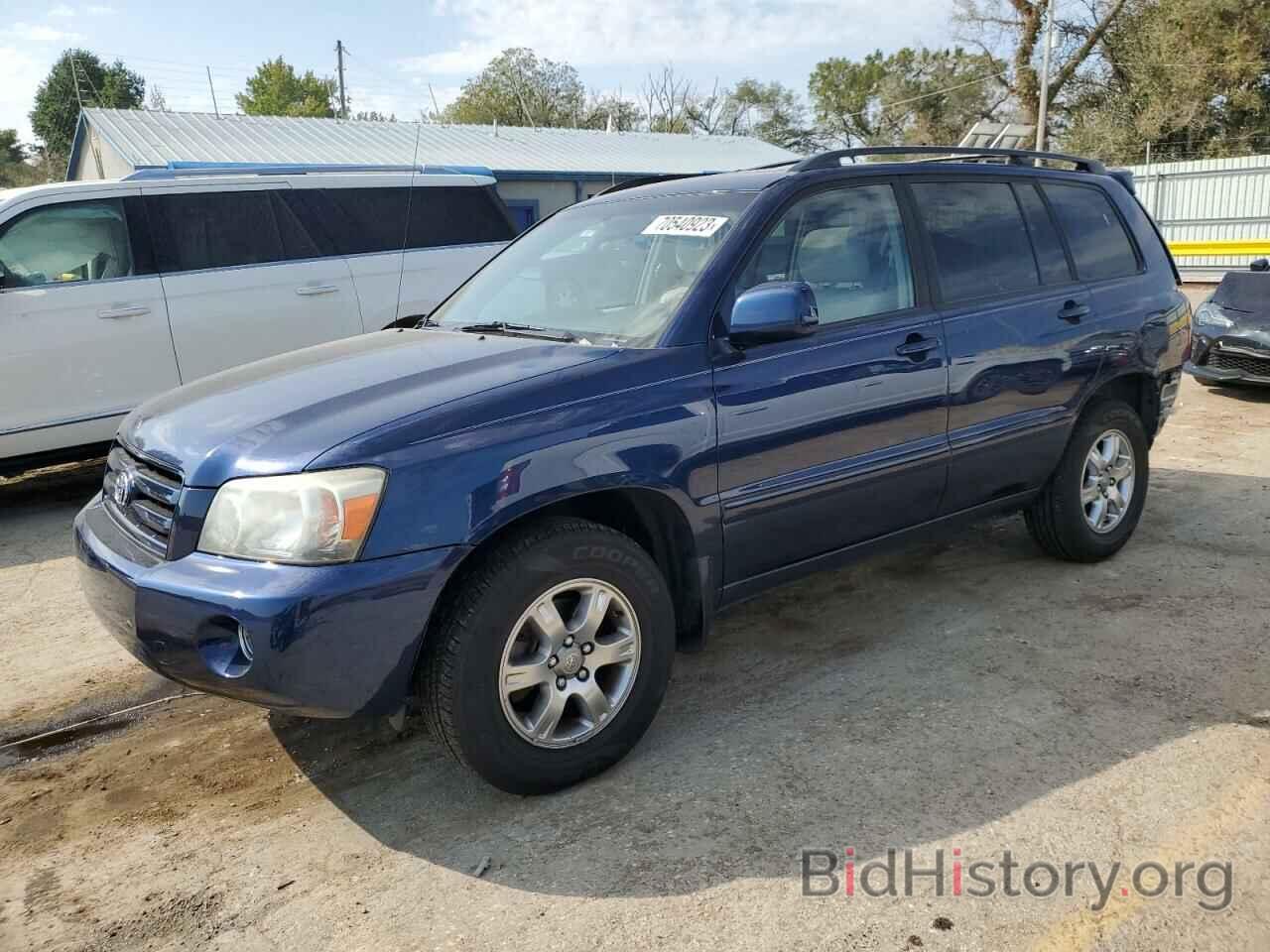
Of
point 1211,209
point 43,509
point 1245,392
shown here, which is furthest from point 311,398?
point 1211,209

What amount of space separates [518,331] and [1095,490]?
2807mm

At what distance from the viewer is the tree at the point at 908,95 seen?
4869 cm

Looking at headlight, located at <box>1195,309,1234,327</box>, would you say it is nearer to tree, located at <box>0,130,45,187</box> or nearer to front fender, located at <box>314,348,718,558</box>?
front fender, located at <box>314,348,718,558</box>

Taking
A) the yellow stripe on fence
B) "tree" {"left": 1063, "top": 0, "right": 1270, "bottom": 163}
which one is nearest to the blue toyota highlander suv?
the yellow stripe on fence

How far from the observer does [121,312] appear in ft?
21.6

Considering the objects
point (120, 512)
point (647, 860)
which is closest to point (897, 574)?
point (647, 860)

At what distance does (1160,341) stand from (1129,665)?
6.10 ft

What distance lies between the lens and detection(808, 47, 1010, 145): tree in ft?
160

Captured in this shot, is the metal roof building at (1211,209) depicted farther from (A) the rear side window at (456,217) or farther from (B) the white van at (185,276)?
(B) the white van at (185,276)

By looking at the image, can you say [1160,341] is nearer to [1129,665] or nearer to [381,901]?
[1129,665]

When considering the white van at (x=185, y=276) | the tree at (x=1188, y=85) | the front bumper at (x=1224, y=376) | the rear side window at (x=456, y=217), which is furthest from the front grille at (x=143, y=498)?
the tree at (x=1188, y=85)

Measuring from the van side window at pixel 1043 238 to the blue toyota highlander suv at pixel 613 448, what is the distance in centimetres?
2

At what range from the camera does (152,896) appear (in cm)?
263

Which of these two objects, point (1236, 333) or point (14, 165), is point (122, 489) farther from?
point (14, 165)
